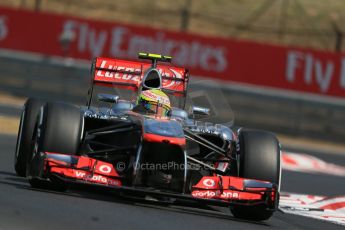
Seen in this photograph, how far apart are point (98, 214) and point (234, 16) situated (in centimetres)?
2375

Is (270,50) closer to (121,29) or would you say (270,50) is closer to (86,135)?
(121,29)

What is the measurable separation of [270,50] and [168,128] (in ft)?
46.7

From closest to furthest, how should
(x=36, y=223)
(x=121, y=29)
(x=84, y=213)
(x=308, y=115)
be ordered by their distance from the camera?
(x=36, y=223)
(x=84, y=213)
(x=308, y=115)
(x=121, y=29)

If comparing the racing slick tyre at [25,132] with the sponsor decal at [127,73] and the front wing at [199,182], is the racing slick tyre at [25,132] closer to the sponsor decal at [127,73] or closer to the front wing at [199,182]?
the sponsor decal at [127,73]

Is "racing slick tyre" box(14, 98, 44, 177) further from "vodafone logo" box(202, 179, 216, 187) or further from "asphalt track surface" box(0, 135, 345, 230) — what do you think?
"vodafone logo" box(202, 179, 216, 187)

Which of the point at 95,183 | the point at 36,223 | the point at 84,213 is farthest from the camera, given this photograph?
the point at 95,183

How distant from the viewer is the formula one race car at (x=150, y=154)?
7.96 metres

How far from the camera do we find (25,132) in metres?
9.20

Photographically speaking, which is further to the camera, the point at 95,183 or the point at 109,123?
the point at 109,123

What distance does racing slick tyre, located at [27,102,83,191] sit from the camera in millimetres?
Answer: 8125

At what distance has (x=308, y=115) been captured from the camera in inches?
838

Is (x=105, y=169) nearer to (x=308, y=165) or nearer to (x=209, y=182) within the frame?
(x=209, y=182)

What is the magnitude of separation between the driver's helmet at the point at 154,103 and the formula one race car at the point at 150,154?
0.03 ft

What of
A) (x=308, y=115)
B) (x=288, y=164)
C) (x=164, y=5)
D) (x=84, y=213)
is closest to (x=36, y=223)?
(x=84, y=213)
